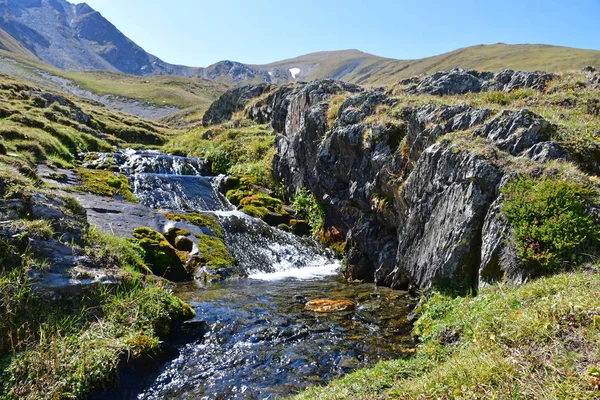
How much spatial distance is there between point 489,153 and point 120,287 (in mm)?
12110

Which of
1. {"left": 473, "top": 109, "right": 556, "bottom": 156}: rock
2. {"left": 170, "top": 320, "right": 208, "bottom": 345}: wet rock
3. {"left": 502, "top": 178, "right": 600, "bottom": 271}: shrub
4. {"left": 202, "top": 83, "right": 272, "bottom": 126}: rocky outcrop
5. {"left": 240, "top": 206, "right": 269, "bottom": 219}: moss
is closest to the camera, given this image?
{"left": 502, "top": 178, "right": 600, "bottom": 271}: shrub

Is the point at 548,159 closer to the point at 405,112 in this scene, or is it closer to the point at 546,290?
the point at 546,290

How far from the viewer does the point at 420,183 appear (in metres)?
14.5

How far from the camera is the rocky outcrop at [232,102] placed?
5695 centimetres

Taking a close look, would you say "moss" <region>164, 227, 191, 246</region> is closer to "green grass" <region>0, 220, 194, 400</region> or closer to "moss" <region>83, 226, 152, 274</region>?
"moss" <region>83, 226, 152, 274</region>

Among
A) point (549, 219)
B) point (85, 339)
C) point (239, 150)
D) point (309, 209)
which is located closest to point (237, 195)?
point (309, 209)

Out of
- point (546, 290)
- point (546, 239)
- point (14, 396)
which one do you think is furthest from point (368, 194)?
point (14, 396)

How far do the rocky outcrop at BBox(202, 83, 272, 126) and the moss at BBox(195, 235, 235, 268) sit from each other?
40242 millimetres

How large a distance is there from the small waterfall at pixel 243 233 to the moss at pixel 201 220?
1.42ft

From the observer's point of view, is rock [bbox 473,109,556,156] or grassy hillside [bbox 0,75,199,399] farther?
rock [bbox 473,109,556,156]

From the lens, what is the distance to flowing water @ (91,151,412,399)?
852cm

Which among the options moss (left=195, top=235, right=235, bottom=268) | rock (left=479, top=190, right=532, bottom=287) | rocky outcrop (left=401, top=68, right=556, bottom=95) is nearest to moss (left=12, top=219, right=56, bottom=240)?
moss (left=195, top=235, right=235, bottom=268)

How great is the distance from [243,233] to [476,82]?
63.1ft

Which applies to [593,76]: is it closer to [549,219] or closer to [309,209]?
[549,219]
